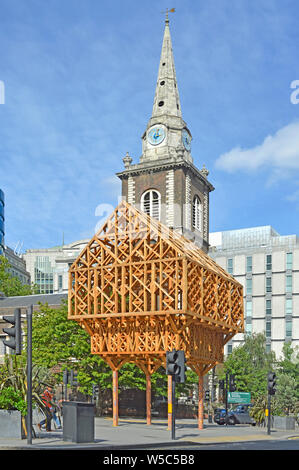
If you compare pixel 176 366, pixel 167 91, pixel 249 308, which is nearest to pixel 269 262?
pixel 249 308

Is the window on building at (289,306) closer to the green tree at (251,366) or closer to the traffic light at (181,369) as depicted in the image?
the green tree at (251,366)

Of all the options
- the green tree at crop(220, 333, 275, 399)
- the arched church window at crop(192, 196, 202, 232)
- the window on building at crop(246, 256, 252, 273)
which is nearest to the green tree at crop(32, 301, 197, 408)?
the green tree at crop(220, 333, 275, 399)

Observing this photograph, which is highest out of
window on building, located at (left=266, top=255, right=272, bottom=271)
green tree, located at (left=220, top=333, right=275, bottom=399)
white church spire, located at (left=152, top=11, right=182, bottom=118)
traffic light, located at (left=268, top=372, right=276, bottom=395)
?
white church spire, located at (left=152, top=11, right=182, bottom=118)

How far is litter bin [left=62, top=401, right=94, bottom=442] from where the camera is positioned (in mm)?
21547

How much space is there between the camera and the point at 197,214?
8238 centimetres

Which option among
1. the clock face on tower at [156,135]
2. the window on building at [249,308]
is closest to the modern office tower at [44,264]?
the window on building at [249,308]

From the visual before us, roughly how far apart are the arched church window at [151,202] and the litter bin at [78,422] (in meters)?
57.6

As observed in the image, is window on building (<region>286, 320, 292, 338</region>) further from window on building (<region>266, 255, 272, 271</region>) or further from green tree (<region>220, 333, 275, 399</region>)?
→ green tree (<region>220, 333, 275, 399</region>)

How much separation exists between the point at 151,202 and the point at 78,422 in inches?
2352

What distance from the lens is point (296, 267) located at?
114312 mm

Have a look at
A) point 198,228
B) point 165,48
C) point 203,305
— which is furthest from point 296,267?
point 203,305

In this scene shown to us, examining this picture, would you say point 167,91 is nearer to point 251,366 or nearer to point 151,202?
point 151,202

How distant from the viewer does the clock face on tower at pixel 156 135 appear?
269 ft

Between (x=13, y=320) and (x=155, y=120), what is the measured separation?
64.8 meters
